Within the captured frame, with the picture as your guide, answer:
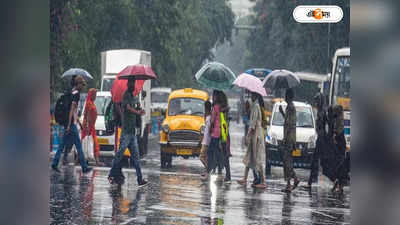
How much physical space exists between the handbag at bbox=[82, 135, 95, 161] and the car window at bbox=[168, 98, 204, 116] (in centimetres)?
347

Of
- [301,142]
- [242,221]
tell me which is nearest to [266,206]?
[242,221]

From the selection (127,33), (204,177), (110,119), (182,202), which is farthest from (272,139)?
(127,33)

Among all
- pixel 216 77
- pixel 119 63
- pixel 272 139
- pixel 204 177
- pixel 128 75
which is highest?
pixel 119 63

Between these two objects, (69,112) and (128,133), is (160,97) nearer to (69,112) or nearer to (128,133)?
(69,112)

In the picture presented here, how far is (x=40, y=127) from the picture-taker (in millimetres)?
3139

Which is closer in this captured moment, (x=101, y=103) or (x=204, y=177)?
(x=204, y=177)

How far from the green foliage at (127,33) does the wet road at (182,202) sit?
6.54 meters

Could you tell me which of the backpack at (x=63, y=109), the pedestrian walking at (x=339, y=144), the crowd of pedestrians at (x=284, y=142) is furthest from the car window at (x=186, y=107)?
the pedestrian walking at (x=339, y=144)

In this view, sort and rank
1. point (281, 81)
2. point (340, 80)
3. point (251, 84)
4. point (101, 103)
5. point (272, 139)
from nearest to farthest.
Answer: point (251, 84) < point (281, 81) < point (272, 139) < point (101, 103) < point (340, 80)

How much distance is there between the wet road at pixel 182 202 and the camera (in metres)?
9.26

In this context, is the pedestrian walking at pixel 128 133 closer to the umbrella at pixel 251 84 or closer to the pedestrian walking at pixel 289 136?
the umbrella at pixel 251 84

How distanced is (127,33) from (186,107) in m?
14.6

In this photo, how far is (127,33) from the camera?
33188 millimetres

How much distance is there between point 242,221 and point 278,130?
9233mm
